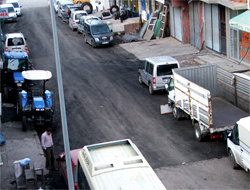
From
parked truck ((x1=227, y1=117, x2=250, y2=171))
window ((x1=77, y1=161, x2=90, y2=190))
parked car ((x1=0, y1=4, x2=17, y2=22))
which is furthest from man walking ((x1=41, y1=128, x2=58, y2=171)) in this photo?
parked car ((x1=0, y1=4, x2=17, y2=22))

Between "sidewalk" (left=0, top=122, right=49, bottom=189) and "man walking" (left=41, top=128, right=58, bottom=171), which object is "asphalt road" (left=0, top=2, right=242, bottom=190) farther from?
"man walking" (left=41, top=128, right=58, bottom=171)

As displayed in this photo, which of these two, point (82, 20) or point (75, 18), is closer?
point (82, 20)

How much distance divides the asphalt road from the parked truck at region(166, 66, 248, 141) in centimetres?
64

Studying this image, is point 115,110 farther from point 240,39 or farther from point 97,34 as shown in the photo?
point 97,34

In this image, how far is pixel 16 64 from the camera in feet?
66.9

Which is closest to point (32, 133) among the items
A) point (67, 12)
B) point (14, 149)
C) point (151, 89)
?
point (14, 149)

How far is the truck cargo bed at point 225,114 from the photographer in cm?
1427

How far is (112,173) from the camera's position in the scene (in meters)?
8.49

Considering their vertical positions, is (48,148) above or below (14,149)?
above

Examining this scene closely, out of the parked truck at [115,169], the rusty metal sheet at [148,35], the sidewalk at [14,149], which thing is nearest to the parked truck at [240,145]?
the parked truck at [115,169]

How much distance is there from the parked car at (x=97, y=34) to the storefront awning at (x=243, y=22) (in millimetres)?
12374

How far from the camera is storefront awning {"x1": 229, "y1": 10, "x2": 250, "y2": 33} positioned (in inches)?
780

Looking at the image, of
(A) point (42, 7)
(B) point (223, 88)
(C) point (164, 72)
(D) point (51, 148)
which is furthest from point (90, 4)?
(D) point (51, 148)

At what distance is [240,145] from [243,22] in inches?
400
